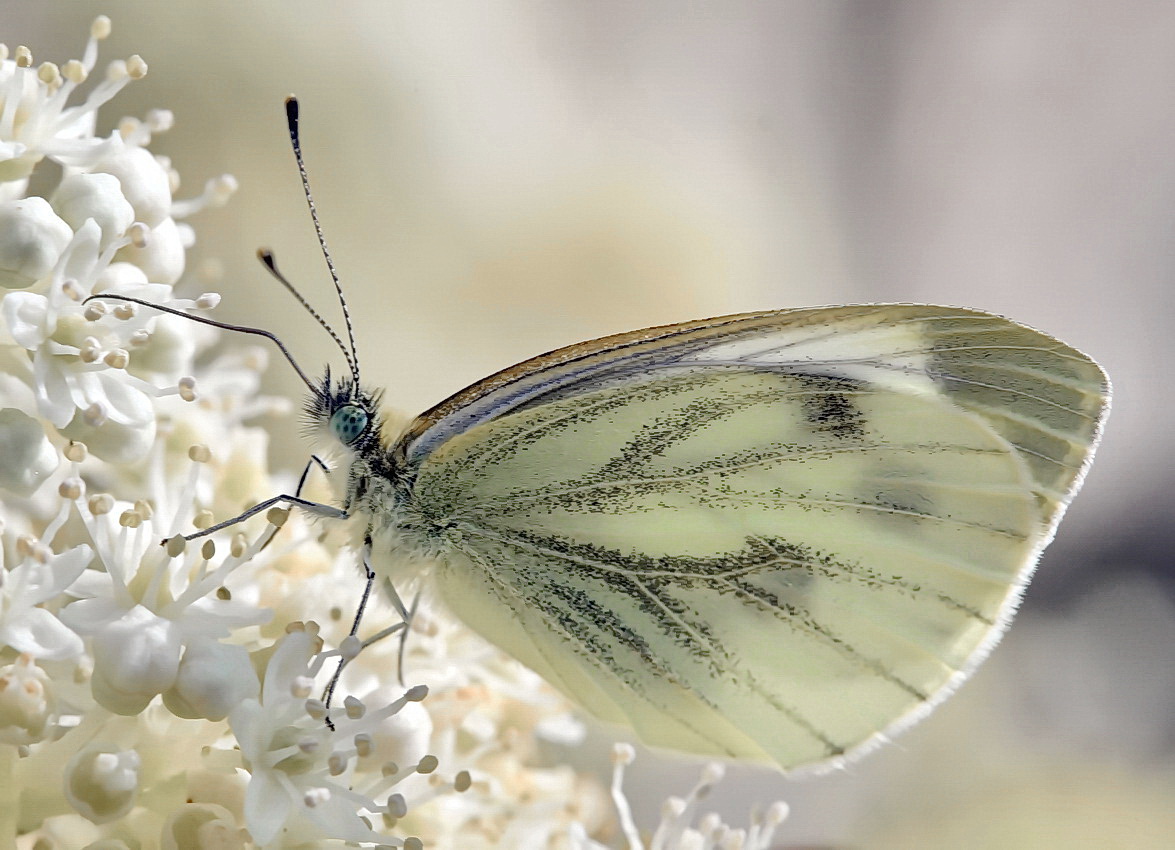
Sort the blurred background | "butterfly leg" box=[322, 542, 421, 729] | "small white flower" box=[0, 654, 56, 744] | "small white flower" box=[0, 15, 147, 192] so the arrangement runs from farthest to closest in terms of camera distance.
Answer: the blurred background < "butterfly leg" box=[322, 542, 421, 729] < "small white flower" box=[0, 15, 147, 192] < "small white flower" box=[0, 654, 56, 744]

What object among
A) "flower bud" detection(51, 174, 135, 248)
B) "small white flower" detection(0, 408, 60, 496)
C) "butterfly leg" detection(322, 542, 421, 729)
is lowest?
"butterfly leg" detection(322, 542, 421, 729)

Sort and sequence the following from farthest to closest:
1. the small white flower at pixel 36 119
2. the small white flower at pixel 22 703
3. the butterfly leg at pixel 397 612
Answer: the butterfly leg at pixel 397 612
the small white flower at pixel 36 119
the small white flower at pixel 22 703

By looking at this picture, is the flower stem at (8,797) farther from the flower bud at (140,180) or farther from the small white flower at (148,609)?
the flower bud at (140,180)

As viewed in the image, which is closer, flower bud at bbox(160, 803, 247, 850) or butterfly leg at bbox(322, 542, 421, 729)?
flower bud at bbox(160, 803, 247, 850)

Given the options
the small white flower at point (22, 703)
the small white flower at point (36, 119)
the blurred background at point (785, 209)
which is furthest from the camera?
the blurred background at point (785, 209)

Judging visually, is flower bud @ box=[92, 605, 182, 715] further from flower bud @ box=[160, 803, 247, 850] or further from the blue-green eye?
the blue-green eye

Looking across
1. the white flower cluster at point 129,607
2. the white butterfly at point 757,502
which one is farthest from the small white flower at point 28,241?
the white butterfly at point 757,502

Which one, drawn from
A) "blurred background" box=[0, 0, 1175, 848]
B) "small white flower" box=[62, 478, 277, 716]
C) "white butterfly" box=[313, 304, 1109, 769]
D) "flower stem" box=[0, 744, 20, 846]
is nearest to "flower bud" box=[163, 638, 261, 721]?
"small white flower" box=[62, 478, 277, 716]

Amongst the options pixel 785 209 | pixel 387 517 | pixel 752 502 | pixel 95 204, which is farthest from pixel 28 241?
pixel 785 209
